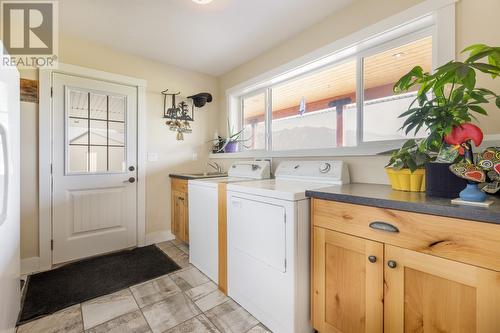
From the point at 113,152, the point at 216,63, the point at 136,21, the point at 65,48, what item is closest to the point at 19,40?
the point at 65,48

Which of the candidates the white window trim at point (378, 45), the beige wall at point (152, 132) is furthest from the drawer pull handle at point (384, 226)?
the beige wall at point (152, 132)

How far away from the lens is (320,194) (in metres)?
1.30

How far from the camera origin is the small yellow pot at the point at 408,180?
1264 mm

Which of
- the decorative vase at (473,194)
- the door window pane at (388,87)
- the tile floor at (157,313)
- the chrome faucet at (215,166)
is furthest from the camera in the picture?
the chrome faucet at (215,166)

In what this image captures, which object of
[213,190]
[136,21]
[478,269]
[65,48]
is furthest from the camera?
[65,48]

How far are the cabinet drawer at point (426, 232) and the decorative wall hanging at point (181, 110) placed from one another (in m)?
2.39

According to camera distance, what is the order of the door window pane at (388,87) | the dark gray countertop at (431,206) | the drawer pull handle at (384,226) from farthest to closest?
1. the door window pane at (388,87)
2. the drawer pull handle at (384,226)
3. the dark gray countertop at (431,206)

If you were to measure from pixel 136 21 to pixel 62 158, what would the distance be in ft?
5.08

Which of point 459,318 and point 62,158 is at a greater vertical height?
point 62,158

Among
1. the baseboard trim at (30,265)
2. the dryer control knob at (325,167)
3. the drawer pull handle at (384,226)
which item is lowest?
the baseboard trim at (30,265)

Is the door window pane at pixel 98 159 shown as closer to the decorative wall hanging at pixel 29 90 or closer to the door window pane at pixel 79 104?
the door window pane at pixel 79 104

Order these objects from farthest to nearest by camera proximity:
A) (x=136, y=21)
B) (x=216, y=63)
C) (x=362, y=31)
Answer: (x=216, y=63)
(x=136, y=21)
(x=362, y=31)

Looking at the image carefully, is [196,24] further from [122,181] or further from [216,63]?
[122,181]

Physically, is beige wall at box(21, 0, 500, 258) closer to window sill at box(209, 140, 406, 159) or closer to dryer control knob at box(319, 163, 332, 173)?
window sill at box(209, 140, 406, 159)
